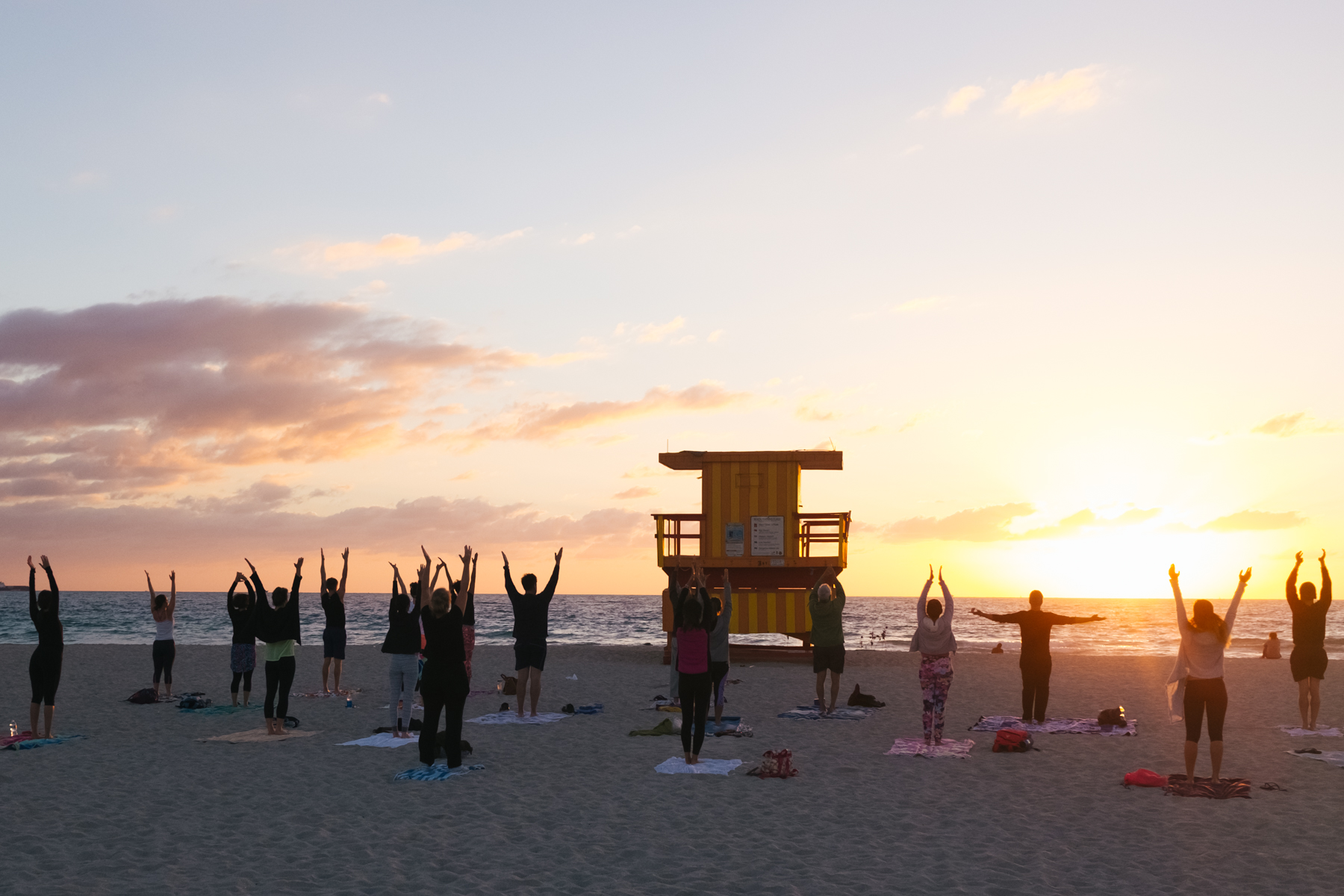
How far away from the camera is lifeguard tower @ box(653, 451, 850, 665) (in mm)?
26016

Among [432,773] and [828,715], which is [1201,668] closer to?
[828,715]

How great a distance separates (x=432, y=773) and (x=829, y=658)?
7.37 m

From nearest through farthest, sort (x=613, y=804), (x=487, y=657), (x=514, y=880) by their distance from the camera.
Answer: (x=514, y=880), (x=613, y=804), (x=487, y=657)

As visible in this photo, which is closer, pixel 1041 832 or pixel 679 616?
pixel 1041 832

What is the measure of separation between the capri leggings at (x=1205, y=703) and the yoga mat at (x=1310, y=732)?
19.0ft

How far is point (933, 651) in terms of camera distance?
499 inches

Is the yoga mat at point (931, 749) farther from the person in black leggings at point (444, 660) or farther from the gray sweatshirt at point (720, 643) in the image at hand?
the person in black leggings at point (444, 660)

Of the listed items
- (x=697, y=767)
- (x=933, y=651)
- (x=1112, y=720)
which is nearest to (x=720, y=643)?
(x=697, y=767)

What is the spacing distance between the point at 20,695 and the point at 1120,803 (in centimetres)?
1996

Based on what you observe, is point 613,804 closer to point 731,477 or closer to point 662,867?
point 662,867

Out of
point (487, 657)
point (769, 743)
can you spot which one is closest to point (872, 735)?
point (769, 743)

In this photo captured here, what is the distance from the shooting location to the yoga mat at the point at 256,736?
13292mm

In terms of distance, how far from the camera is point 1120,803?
9680 mm

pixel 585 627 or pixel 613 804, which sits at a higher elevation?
pixel 613 804
